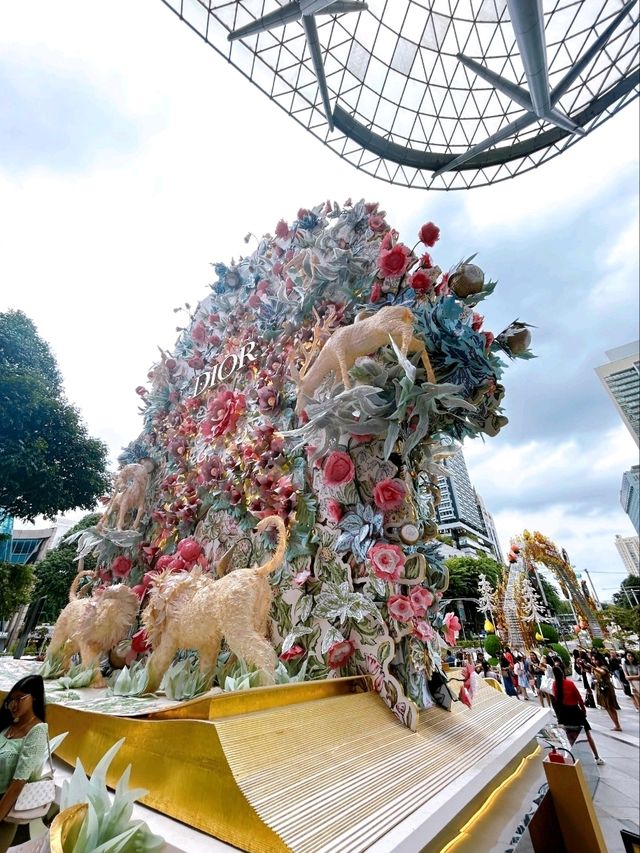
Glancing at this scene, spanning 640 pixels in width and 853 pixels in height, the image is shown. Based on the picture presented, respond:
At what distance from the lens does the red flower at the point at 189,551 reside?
404cm

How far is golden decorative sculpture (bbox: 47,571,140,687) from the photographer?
3.80 metres

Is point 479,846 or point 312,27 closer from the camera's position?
point 479,846

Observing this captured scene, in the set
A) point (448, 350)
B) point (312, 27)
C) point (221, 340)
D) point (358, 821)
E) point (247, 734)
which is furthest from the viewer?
point (312, 27)

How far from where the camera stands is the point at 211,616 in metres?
2.78

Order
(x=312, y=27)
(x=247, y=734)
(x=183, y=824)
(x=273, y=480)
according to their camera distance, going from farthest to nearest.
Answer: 1. (x=312, y=27)
2. (x=273, y=480)
3. (x=247, y=734)
4. (x=183, y=824)

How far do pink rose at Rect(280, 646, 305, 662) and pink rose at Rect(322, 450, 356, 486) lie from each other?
1241 millimetres

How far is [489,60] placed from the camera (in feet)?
33.3

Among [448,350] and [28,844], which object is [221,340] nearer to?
[448,350]

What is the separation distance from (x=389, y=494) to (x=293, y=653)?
1.38 meters

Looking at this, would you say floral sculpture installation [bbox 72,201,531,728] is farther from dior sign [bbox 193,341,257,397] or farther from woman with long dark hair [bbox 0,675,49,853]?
woman with long dark hair [bbox 0,675,49,853]

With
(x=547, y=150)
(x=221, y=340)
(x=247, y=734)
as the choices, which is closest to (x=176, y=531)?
(x=221, y=340)

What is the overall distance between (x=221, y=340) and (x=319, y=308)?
2287 millimetres

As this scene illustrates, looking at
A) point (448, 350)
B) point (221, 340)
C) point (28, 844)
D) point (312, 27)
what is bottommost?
point (28, 844)

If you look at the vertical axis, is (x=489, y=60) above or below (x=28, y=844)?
above
